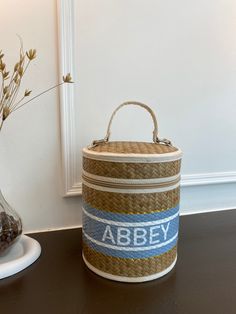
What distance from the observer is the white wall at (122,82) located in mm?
716

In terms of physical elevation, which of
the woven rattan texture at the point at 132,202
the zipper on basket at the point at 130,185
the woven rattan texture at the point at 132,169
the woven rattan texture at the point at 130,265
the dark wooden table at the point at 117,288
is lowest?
the dark wooden table at the point at 117,288

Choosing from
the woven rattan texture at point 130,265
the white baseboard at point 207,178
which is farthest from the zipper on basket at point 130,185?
the white baseboard at point 207,178

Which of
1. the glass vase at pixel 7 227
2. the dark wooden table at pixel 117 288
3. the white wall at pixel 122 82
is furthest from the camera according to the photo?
the white wall at pixel 122 82

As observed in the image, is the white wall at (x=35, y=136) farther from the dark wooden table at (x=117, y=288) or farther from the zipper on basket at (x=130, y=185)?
the zipper on basket at (x=130, y=185)

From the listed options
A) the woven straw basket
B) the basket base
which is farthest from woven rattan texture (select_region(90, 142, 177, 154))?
the basket base

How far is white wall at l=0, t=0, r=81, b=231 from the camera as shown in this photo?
0.68 meters

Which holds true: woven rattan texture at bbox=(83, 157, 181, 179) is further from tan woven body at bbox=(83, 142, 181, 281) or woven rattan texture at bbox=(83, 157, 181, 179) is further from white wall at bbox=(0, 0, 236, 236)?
white wall at bbox=(0, 0, 236, 236)

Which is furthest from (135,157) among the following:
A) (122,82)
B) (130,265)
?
(122,82)

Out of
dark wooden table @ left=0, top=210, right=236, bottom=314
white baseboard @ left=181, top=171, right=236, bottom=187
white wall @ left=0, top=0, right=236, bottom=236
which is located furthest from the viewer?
white baseboard @ left=181, top=171, right=236, bottom=187

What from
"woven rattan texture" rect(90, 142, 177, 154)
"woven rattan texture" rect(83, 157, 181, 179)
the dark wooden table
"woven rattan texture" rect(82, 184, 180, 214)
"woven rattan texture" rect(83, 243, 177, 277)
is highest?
"woven rattan texture" rect(90, 142, 177, 154)

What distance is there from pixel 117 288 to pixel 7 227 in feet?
0.95

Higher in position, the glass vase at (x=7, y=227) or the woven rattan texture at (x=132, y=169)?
the woven rattan texture at (x=132, y=169)

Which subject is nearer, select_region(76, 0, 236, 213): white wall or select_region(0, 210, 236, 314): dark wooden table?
select_region(0, 210, 236, 314): dark wooden table

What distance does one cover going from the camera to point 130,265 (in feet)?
1.85
